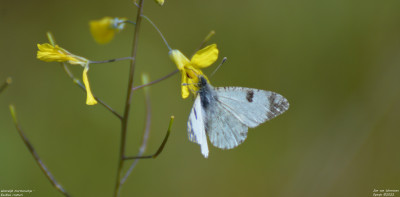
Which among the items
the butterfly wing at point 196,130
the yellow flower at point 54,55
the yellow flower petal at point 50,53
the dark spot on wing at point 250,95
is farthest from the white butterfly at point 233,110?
the yellow flower petal at point 50,53

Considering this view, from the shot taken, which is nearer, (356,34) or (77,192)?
(77,192)

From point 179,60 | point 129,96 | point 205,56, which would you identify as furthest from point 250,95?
point 129,96

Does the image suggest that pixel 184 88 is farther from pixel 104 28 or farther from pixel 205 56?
pixel 104 28

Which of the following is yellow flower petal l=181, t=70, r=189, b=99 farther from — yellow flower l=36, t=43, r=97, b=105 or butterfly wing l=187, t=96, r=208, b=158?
yellow flower l=36, t=43, r=97, b=105

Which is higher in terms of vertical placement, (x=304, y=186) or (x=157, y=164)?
(x=157, y=164)

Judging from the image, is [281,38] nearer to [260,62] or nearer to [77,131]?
[260,62]

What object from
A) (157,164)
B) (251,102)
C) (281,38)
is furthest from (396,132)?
(157,164)
